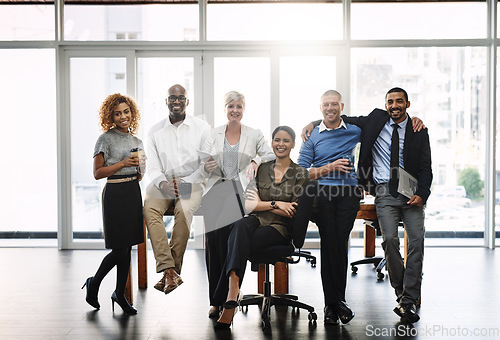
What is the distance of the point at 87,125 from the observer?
6492mm

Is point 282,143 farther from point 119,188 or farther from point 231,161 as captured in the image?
point 119,188

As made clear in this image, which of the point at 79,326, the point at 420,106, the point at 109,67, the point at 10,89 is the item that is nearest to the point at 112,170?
the point at 79,326

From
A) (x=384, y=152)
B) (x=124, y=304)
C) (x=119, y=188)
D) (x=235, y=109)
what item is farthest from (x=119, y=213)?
(x=384, y=152)

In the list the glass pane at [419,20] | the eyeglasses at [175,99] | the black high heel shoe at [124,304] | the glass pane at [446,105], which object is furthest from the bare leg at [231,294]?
the glass pane at [419,20]

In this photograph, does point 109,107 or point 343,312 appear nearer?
point 343,312

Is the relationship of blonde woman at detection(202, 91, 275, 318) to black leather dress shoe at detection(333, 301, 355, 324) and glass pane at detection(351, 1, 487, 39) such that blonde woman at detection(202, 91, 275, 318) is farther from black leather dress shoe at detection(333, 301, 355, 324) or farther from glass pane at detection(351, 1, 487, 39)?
glass pane at detection(351, 1, 487, 39)

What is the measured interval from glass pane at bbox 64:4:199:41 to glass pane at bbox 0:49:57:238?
0.49 m

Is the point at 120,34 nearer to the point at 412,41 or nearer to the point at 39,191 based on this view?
the point at 39,191

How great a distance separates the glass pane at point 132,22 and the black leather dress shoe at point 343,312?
13.0ft

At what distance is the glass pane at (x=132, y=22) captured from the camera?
639 centimetres

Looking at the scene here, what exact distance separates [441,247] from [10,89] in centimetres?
570

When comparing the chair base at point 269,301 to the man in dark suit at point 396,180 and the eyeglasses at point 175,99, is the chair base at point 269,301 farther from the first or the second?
the eyeglasses at point 175,99

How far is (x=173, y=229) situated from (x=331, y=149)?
1.34 m

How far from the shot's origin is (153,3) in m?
6.46
